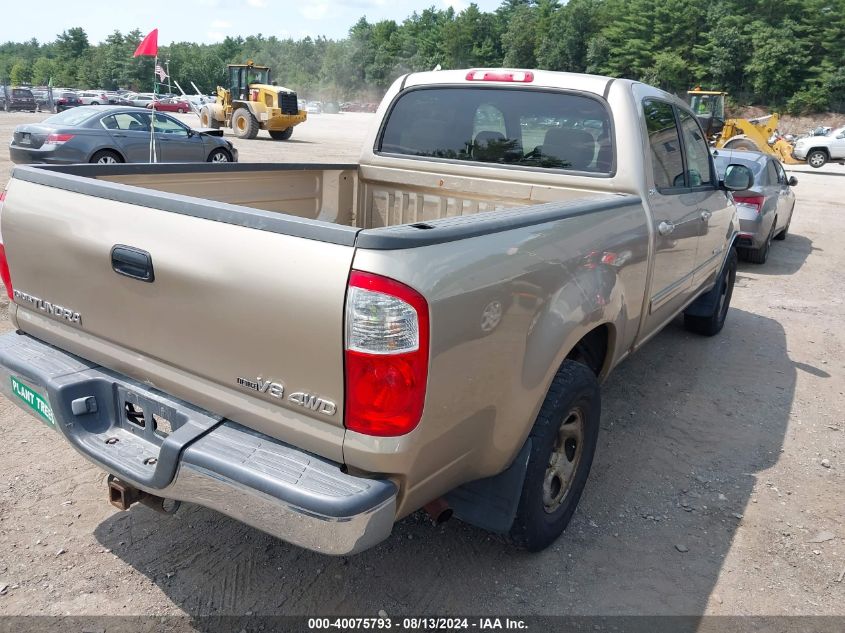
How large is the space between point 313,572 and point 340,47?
4895 inches

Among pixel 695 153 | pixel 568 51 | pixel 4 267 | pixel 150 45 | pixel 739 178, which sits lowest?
pixel 4 267

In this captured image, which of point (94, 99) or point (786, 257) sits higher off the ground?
point (94, 99)

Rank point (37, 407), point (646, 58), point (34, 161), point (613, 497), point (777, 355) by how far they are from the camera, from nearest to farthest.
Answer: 1. point (37, 407)
2. point (613, 497)
3. point (777, 355)
4. point (34, 161)
5. point (646, 58)

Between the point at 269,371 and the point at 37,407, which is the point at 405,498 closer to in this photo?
the point at 269,371

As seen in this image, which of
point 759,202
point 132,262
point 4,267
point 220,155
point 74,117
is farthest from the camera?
point 220,155

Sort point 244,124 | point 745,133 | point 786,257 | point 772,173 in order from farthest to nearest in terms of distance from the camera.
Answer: point 244,124, point 745,133, point 786,257, point 772,173

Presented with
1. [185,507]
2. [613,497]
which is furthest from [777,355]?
[185,507]

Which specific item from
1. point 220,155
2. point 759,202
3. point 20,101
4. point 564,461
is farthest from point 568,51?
point 564,461

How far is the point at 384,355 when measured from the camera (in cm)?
196

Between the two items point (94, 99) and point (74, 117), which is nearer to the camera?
point (74, 117)

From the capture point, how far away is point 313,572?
2.89 m

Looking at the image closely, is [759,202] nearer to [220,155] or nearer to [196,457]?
[196,457]

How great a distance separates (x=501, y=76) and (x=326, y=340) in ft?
9.05

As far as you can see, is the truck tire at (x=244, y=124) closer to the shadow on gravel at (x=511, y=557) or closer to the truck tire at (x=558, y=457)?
the shadow on gravel at (x=511, y=557)
